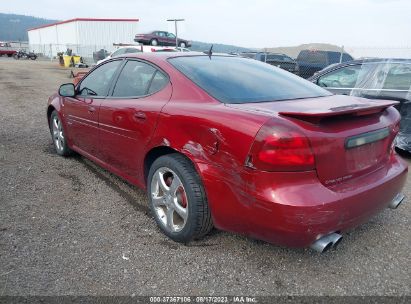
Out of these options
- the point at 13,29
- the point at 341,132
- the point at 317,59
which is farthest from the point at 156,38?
the point at 13,29

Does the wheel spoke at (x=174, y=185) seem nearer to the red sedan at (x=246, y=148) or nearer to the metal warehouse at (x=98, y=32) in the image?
the red sedan at (x=246, y=148)

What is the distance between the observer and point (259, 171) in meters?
2.34

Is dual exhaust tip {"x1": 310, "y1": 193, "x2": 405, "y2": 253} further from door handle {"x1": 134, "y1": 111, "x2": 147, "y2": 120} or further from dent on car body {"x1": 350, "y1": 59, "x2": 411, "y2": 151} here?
dent on car body {"x1": 350, "y1": 59, "x2": 411, "y2": 151}

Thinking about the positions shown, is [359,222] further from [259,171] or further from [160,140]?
[160,140]

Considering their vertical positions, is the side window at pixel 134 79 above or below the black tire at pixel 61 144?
above

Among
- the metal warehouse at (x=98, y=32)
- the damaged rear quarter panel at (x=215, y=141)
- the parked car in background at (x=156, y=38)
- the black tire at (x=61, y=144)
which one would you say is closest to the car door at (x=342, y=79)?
the damaged rear quarter panel at (x=215, y=141)

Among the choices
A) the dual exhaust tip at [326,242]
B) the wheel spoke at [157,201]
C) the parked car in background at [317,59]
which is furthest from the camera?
the parked car in background at [317,59]

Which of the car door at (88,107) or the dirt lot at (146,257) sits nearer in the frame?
the dirt lot at (146,257)

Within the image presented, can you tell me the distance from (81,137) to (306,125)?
295cm

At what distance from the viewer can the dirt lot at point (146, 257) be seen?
2.53 metres

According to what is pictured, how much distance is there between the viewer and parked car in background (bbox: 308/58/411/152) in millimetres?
5359

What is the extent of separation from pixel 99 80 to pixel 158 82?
3.97 feet

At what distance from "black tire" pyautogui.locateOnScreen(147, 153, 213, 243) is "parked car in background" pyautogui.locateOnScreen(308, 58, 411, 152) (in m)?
3.66

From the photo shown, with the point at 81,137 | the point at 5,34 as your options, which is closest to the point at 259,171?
the point at 81,137
